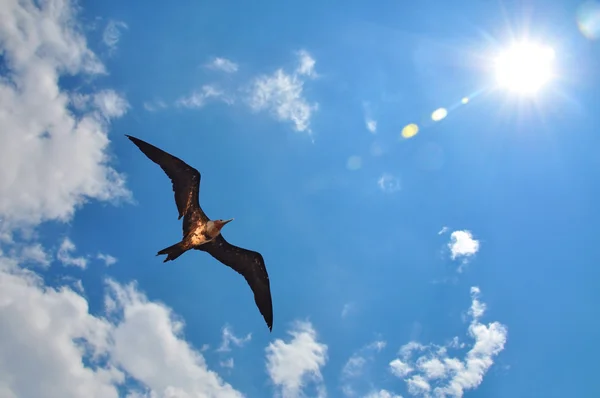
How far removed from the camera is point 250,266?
62.3ft

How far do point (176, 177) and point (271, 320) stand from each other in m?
7.98

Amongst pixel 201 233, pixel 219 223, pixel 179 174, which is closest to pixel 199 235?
pixel 201 233

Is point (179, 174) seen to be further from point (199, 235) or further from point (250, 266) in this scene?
point (250, 266)

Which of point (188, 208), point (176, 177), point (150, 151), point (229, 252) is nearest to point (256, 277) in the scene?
point (229, 252)

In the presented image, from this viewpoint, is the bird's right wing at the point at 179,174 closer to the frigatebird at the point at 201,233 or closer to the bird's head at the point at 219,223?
the frigatebird at the point at 201,233

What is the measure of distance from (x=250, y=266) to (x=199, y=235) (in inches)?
115

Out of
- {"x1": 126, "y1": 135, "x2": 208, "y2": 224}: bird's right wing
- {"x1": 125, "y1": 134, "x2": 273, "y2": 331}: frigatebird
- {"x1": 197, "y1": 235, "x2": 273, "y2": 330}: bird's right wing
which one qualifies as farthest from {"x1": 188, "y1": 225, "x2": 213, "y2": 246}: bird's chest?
{"x1": 126, "y1": 135, "x2": 208, "y2": 224}: bird's right wing

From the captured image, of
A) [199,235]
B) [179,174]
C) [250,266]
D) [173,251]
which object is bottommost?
[173,251]

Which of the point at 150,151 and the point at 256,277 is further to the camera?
the point at 256,277

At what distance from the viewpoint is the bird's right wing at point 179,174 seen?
1742 centimetres

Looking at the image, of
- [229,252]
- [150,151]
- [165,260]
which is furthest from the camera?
[229,252]

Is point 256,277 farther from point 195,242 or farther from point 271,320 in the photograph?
point 195,242

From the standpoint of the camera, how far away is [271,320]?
18828mm

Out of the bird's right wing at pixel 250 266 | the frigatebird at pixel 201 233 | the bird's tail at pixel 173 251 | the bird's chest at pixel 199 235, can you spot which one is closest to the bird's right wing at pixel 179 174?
the frigatebird at pixel 201 233
